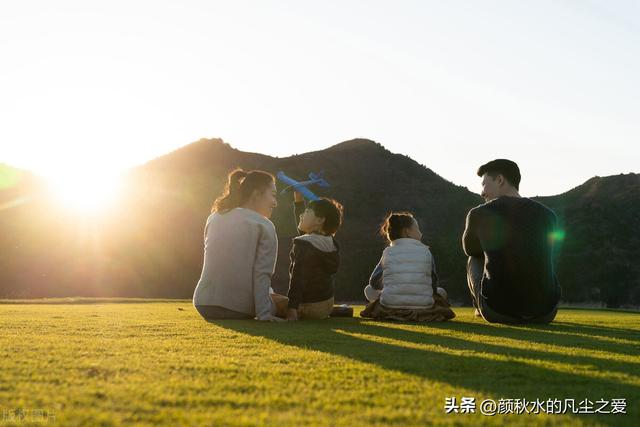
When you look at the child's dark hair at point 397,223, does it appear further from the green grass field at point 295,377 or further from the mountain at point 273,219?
the mountain at point 273,219

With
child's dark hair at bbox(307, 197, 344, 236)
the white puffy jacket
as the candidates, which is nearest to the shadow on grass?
the white puffy jacket

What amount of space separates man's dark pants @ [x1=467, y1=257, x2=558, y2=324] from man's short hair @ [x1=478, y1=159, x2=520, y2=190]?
95 cm

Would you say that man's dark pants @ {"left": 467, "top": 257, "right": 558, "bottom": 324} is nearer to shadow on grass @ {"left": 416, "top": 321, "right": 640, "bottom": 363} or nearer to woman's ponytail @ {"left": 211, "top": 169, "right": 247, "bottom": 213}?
shadow on grass @ {"left": 416, "top": 321, "right": 640, "bottom": 363}

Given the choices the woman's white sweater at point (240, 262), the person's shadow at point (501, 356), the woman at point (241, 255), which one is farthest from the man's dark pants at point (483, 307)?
the woman's white sweater at point (240, 262)

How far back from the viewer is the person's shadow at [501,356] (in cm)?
271

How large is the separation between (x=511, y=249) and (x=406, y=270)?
133 centimetres

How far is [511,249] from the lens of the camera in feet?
20.7

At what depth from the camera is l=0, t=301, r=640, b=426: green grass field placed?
7.06 ft

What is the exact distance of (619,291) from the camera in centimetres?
4256

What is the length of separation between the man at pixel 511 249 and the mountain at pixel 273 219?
32.3 metres

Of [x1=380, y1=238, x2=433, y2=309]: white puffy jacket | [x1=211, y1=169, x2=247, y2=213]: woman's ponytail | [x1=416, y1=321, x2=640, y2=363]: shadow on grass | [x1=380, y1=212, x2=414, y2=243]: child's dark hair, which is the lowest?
[x1=416, y1=321, x2=640, y2=363]: shadow on grass

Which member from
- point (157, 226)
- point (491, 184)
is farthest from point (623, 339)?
point (157, 226)

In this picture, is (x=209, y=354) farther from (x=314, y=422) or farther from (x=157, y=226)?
(x=157, y=226)

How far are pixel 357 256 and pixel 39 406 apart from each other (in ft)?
137
